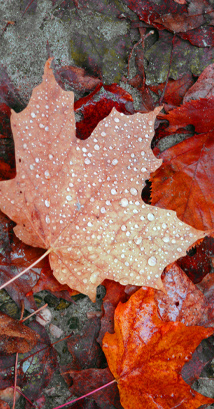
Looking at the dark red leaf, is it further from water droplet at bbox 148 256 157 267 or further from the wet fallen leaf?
water droplet at bbox 148 256 157 267

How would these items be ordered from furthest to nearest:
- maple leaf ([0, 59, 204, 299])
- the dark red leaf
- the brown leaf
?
1. the dark red leaf
2. the brown leaf
3. maple leaf ([0, 59, 204, 299])

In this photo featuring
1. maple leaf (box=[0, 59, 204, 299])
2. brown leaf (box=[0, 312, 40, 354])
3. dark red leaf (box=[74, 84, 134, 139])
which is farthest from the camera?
dark red leaf (box=[74, 84, 134, 139])

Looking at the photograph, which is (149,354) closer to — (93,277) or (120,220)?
(93,277)

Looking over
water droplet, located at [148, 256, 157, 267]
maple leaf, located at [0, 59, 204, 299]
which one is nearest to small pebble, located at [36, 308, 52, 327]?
maple leaf, located at [0, 59, 204, 299]

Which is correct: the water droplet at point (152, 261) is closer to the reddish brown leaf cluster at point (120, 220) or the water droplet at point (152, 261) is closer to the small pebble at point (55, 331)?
the reddish brown leaf cluster at point (120, 220)

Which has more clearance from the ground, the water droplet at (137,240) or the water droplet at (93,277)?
the water droplet at (137,240)

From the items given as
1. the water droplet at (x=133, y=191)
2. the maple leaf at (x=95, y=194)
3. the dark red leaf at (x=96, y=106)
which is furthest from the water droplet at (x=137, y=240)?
the dark red leaf at (x=96, y=106)
